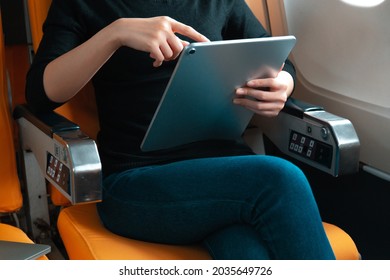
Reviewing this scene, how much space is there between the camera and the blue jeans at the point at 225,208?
116 cm

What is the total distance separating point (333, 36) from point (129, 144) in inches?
28.4

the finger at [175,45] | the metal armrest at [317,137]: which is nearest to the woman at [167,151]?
the finger at [175,45]

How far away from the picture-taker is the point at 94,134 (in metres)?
1.66

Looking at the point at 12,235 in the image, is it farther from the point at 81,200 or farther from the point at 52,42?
the point at 52,42

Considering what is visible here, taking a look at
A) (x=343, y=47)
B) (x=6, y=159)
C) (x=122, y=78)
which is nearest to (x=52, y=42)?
(x=122, y=78)

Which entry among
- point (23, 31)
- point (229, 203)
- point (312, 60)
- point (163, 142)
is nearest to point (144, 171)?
point (163, 142)

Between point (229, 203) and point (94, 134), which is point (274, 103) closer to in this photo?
point (229, 203)

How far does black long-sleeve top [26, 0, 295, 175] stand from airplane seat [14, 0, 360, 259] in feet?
0.31

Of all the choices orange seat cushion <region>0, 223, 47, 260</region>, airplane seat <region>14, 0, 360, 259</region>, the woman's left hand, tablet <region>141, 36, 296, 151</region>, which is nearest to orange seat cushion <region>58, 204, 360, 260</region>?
airplane seat <region>14, 0, 360, 259</region>

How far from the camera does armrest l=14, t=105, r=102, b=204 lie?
1209 millimetres

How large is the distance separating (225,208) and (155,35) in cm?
36

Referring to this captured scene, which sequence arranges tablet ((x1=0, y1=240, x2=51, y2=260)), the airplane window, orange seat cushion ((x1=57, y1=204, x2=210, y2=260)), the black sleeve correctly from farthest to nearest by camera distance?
the airplane window → the black sleeve → orange seat cushion ((x1=57, y1=204, x2=210, y2=260)) → tablet ((x1=0, y1=240, x2=51, y2=260))

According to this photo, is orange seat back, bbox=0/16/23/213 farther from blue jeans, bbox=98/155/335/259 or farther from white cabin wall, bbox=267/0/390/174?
white cabin wall, bbox=267/0/390/174

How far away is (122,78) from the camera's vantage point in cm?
151
